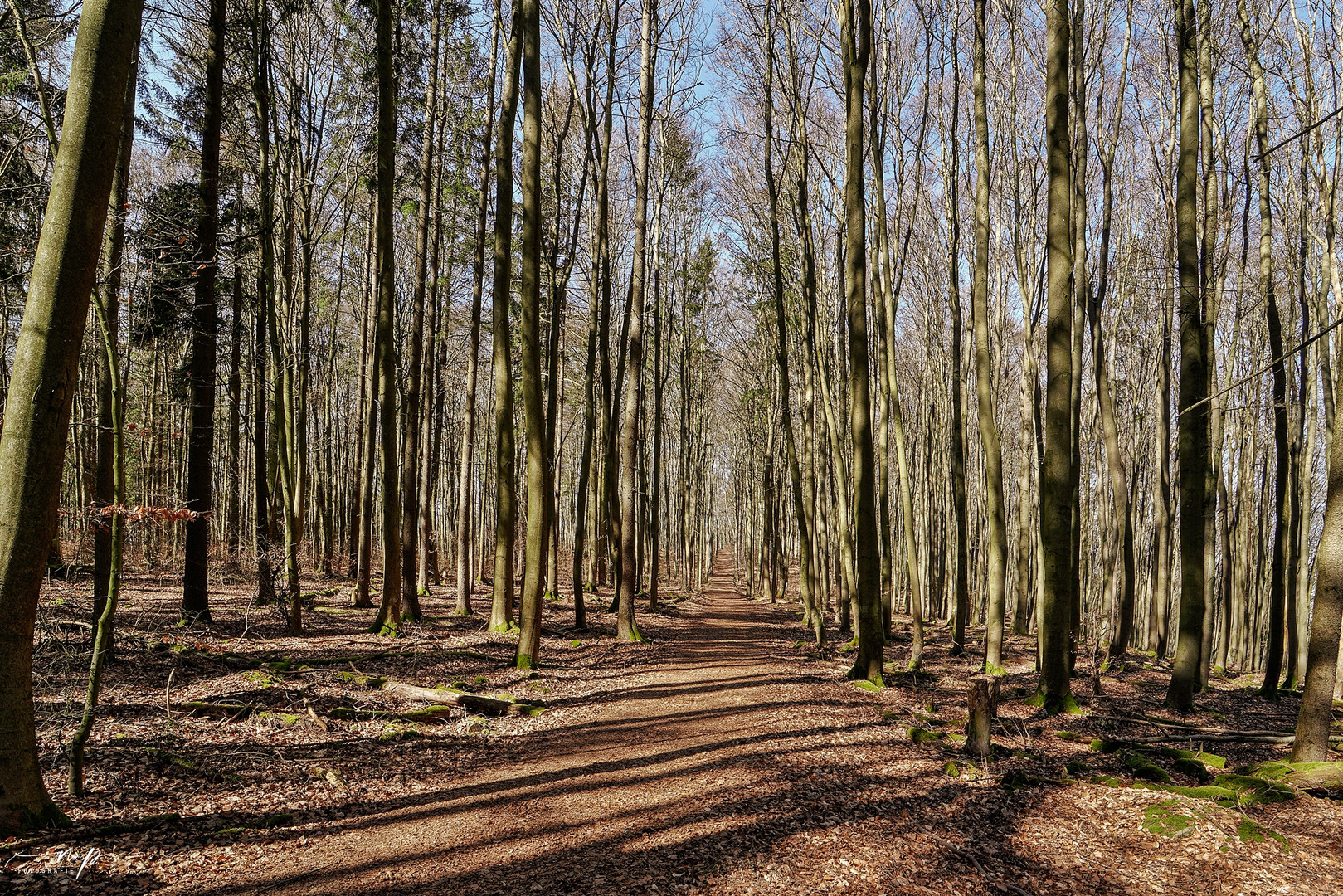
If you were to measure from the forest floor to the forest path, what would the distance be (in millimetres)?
24

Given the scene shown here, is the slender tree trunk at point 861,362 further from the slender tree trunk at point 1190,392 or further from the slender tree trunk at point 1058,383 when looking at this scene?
the slender tree trunk at point 1190,392

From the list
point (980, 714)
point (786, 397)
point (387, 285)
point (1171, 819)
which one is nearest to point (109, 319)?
point (387, 285)

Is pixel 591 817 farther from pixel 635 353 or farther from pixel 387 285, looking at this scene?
Answer: pixel 635 353

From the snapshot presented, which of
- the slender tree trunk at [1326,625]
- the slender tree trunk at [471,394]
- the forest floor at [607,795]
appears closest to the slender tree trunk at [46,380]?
the forest floor at [607,795]

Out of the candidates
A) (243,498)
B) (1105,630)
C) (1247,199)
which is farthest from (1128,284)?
(243,498)

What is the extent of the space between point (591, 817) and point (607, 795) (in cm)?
46

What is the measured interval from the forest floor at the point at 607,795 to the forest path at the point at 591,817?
0.02 metres

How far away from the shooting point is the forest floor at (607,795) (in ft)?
13.1

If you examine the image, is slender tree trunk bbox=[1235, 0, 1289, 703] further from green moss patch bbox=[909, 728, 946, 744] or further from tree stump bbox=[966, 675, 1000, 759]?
tree stump bbox=[966, 675, 1000, 759]

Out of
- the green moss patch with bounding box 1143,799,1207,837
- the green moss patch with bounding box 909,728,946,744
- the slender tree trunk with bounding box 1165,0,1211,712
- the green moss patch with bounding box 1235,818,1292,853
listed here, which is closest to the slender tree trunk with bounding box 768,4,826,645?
the slender tree trunk with bounding box 1165,0,1211,712

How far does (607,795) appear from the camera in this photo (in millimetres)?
5406

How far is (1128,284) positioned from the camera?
17641mm

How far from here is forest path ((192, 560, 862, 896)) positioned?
3.98 meters

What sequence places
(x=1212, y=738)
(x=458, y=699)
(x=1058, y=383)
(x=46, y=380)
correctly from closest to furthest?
1. (x=46, y=380)
2. (x=1212, y=738)
3. (x=458, y=699)
4. (x=1058, y=383)
